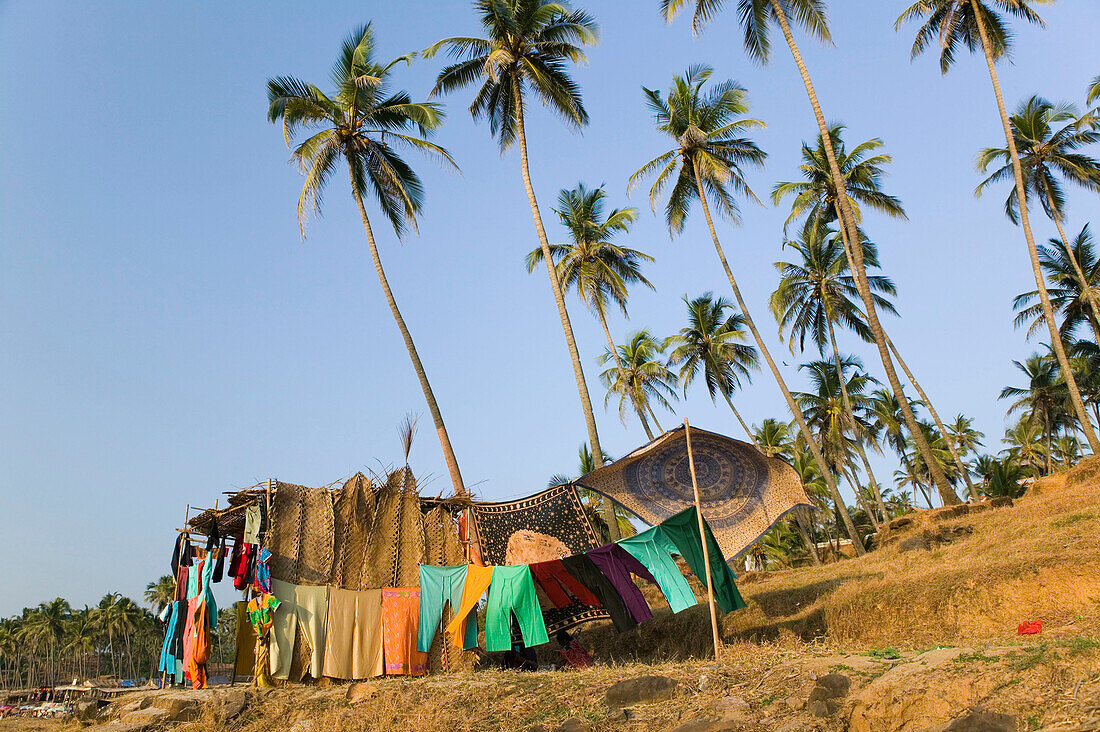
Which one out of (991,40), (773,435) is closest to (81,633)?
(773,435)

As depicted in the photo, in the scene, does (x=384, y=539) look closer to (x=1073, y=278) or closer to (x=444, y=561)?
(x=444, y=561)

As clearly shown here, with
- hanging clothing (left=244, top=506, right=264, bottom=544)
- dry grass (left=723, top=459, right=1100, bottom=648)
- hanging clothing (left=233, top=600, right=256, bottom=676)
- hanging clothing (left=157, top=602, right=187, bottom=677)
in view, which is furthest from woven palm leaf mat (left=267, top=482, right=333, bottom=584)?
dry grass (left=723, top=459, right=1100, bottom=648)

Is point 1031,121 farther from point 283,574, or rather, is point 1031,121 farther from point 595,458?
point 283,574

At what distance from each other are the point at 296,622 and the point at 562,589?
492 centimetres

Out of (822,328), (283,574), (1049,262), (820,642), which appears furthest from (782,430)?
(283,574)

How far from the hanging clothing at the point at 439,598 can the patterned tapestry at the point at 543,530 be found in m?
1.37

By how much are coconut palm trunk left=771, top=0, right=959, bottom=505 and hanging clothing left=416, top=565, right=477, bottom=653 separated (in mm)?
12992

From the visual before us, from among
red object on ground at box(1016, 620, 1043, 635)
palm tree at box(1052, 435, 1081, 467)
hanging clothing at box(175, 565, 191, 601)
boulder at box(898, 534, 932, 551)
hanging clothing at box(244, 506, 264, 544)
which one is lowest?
red object on ground at box(1016, 620, 1043, 635)

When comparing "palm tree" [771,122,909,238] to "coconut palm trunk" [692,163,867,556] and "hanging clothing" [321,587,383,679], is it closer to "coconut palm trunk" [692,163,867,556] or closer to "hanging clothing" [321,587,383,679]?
"coconut palm trunk" [692,163,867,556]

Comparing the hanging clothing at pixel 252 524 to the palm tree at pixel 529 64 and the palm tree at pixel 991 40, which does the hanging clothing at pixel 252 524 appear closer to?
the palm tree at pixel 529 64

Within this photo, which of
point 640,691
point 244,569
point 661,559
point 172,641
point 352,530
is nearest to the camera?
point 640,691

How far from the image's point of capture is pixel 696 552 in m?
13.8

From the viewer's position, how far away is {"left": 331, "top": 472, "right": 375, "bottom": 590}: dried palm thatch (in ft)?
48.2

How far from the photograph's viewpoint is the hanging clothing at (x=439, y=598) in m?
13.8
